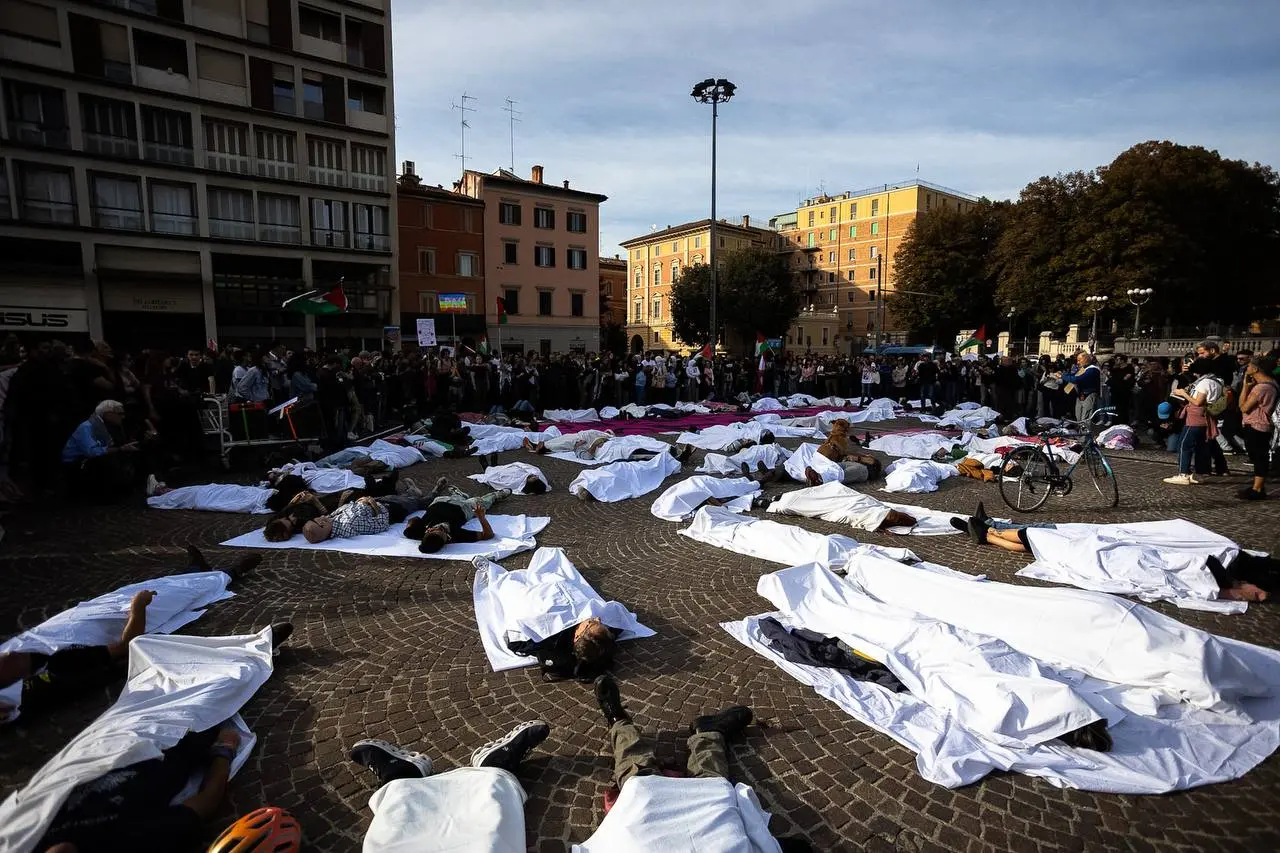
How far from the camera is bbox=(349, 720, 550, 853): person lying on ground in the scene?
2.45 meters

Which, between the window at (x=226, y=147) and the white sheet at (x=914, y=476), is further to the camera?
the window at (x=226, y=147)

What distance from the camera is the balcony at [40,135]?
25.3m

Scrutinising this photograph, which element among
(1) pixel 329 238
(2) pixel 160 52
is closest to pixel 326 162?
(1) pixel 329 238

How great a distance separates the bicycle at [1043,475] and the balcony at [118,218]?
112 ft

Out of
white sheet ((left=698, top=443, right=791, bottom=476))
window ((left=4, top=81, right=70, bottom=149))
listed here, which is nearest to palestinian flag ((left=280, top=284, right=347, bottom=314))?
white sheet ((left=698, top=443, right=791, bottom=476))

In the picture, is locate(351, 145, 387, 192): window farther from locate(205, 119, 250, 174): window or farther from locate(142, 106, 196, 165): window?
locate(142, 106, 196, 165): window

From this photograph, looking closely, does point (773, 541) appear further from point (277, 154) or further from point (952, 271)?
point (952, 271)

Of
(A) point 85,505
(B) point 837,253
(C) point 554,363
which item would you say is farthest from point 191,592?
(B) point 837,253

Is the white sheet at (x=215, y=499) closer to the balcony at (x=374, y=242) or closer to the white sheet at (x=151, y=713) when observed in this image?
the white sheet at (x=151, y=713)

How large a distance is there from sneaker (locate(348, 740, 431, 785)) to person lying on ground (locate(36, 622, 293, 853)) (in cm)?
61

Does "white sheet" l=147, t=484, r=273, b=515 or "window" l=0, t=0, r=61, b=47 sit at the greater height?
"window" l=0, t=0, r=61, b=47

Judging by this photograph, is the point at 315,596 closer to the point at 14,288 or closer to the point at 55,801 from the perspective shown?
the point at 55,801

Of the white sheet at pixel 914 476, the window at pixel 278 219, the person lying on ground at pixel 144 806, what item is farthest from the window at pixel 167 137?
the person lying on ground at pixel 144 806

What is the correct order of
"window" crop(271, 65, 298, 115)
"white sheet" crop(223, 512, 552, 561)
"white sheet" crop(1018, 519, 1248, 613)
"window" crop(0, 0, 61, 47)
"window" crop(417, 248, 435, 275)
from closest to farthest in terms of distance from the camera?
"white sheet" crop(1018, 519, 1248, 613) < "white sheet" crop(223, 512, 552, 561) < "window" crop(0, 0, 61, 47) < "window" crop(271, 65, 298, 115) < "window" crop(417, 248, 435, 275)
